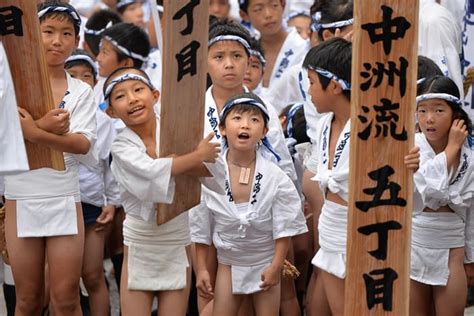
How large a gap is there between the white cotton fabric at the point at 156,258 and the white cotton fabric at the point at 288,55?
9.77ft

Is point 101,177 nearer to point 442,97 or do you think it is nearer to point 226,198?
point 226,198

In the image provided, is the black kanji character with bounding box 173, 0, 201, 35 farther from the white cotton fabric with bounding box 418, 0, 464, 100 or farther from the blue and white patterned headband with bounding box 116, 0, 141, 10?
the blue and white patterned headband with bounding box 116, 0, 141, 10

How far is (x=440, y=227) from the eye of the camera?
661 cm

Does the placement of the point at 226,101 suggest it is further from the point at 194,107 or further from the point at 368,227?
the point at 368,227

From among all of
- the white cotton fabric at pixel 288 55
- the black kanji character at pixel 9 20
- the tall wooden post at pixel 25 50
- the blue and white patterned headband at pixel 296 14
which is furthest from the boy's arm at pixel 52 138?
the blue and white patterned headband at pixel 296 14

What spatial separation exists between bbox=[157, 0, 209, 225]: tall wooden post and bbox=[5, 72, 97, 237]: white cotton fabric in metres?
0.70

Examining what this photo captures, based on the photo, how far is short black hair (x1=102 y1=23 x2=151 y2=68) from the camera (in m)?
8.59

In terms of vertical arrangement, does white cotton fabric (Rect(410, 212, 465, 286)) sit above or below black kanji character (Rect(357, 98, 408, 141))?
below

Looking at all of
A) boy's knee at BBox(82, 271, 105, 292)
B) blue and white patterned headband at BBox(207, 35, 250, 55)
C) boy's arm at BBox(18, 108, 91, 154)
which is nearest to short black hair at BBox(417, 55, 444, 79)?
blue and white patterned headband at BBox(207, 35, 250, 55)

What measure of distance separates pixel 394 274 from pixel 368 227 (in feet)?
0.87

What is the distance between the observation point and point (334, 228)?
6.30 m

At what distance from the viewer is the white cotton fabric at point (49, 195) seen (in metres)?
6.38

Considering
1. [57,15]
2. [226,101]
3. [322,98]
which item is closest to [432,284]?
[322,98]

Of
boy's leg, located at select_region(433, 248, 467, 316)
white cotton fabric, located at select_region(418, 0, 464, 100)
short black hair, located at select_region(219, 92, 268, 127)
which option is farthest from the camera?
white cotton fabric, located at select_region(418, 0, 464, 100)
